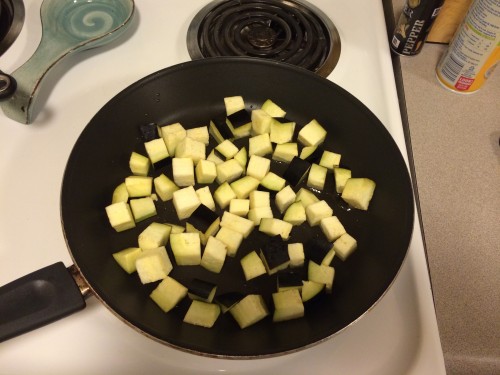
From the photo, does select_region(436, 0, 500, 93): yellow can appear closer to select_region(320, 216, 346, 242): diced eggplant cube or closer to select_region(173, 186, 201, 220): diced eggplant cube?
select_region(320, 216, 346, 242): diced eggplant cube

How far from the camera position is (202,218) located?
0.90 meters

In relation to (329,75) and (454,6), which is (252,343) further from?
(454,6)

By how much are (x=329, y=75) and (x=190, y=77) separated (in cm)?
33

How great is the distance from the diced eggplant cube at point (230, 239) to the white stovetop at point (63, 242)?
0.21 m

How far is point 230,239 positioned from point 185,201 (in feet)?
0.40

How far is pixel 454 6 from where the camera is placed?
1.04 metres

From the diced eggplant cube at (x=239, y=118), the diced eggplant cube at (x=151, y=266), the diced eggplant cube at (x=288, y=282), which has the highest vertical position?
the diced eggplant cube at (x=239, y=118)

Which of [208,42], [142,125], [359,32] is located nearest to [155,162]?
[142,125]

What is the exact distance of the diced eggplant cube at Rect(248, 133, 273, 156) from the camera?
38.4 inches

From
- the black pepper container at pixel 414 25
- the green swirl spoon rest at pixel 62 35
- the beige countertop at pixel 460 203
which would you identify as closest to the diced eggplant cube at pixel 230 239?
the beige countertop at pixel 460 203

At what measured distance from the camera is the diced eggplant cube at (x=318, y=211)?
0.88 m

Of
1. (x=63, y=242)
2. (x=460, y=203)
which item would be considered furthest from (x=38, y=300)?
(x=460, y=203)

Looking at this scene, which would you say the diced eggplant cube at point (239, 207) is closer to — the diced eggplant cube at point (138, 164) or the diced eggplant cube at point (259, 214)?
the diced eggplant cube at point (259, 214)

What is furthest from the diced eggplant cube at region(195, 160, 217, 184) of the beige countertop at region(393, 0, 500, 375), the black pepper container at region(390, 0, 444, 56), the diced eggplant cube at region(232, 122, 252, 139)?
the black pepper container at region(390, 0, 444, 56)
